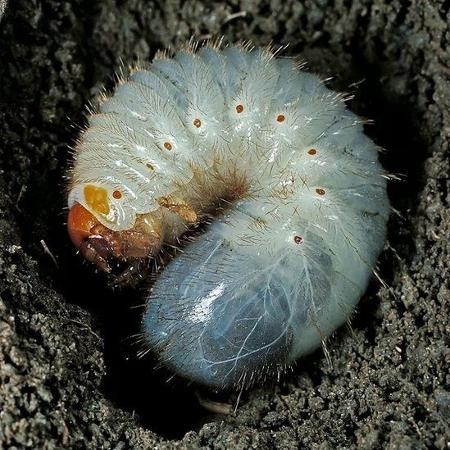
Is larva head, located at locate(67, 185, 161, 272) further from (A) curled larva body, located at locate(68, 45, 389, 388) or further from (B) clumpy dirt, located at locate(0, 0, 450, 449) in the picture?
(B) clumpy dirt, located at locate(0, 0, 450, 449)

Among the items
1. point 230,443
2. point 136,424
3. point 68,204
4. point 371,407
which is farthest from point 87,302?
point 371,407

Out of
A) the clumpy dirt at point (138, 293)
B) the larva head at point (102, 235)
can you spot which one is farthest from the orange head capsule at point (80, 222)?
the clumpy dirt at point (138, 293)

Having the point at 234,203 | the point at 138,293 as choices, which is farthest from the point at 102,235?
the point at 234,203

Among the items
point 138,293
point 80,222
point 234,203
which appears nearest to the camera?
point 80,222

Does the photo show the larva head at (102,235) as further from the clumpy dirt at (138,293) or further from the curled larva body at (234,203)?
the clumpy dirt at (138,293)

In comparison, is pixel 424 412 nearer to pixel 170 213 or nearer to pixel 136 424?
pixel 136 424

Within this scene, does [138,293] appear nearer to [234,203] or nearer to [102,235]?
[102,235]
